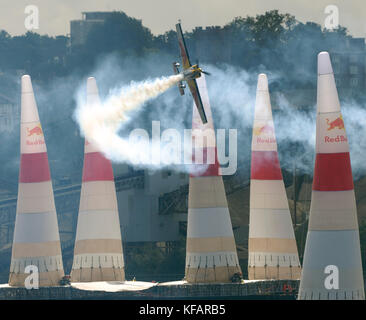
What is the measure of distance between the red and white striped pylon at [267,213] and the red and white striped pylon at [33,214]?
7647mm

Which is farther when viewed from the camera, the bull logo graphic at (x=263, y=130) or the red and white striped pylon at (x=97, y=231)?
the red and white striped pylon at (x=97, y=231)

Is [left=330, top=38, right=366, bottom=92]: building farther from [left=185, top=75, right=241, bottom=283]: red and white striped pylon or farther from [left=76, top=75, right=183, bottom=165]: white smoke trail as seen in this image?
[left=185, top=75, right=241, bottom=283]: red and white striped pylon

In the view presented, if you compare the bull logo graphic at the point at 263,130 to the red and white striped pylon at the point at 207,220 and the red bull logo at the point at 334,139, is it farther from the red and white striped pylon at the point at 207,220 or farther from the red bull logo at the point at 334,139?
the red bull logo at the point at 334,139

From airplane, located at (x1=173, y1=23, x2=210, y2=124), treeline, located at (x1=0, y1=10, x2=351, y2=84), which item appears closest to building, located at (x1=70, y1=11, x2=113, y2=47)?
treeline, located at (x1=0, y1=10, x2=351, y2=84)

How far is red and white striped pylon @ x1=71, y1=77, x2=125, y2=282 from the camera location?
41.4 metres

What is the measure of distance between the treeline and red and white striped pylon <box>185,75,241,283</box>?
4180cm

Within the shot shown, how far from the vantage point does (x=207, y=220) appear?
4094 centimetres

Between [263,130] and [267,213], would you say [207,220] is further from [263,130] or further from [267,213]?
[263,130]

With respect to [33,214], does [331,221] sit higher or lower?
lower

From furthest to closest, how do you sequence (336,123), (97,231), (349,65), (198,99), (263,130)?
(349,65) < (97,231) < (263,130) < (198,99) < (336,123)

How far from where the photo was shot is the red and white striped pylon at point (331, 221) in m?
30.6

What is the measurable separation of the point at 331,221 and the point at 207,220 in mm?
10693

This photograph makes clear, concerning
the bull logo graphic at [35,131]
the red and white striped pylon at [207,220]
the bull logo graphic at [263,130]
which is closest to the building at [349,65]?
the bull logo graphic at [263,130]

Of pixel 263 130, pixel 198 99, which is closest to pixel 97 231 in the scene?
pixel 198 99
